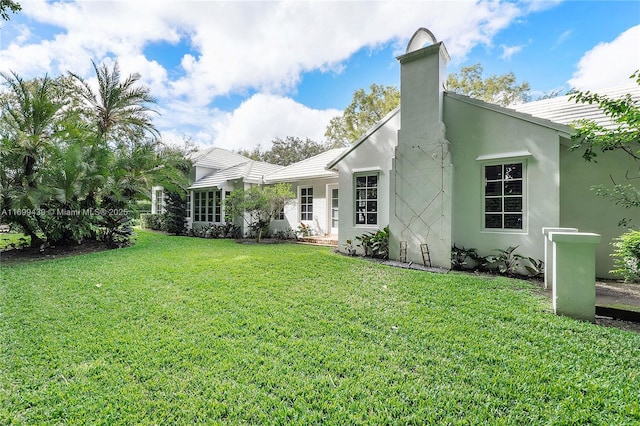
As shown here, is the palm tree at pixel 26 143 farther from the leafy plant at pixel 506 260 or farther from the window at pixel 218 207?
the leafy plant at pixel 506 260

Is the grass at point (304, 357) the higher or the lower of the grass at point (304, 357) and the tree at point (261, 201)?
the lower

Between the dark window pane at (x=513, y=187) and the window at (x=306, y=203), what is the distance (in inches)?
336

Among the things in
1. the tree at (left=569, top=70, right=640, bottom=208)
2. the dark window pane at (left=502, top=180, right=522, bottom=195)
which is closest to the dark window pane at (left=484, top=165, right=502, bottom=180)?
the dark window pane at (left=502, top=180, right=522, bottom=195)

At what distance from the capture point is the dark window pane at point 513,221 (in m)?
7.06

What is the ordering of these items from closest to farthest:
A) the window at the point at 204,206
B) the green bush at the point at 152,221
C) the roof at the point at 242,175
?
the roof at the point at 242,175 → the window at the point at 204,206 → the green bush at the point at 152,221

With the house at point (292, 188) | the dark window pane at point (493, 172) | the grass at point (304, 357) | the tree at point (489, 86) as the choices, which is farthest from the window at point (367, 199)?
the tree at point (489, 86)

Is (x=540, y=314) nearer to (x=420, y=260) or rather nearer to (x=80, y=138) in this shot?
(x=420, y=260)

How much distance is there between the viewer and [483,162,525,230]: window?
7062mm

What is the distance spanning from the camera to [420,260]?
783 cm

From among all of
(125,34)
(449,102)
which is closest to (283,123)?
(125,34)

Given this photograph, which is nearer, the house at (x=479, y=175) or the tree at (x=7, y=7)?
the tree at (x=7, y=7)

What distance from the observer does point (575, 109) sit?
768cm
